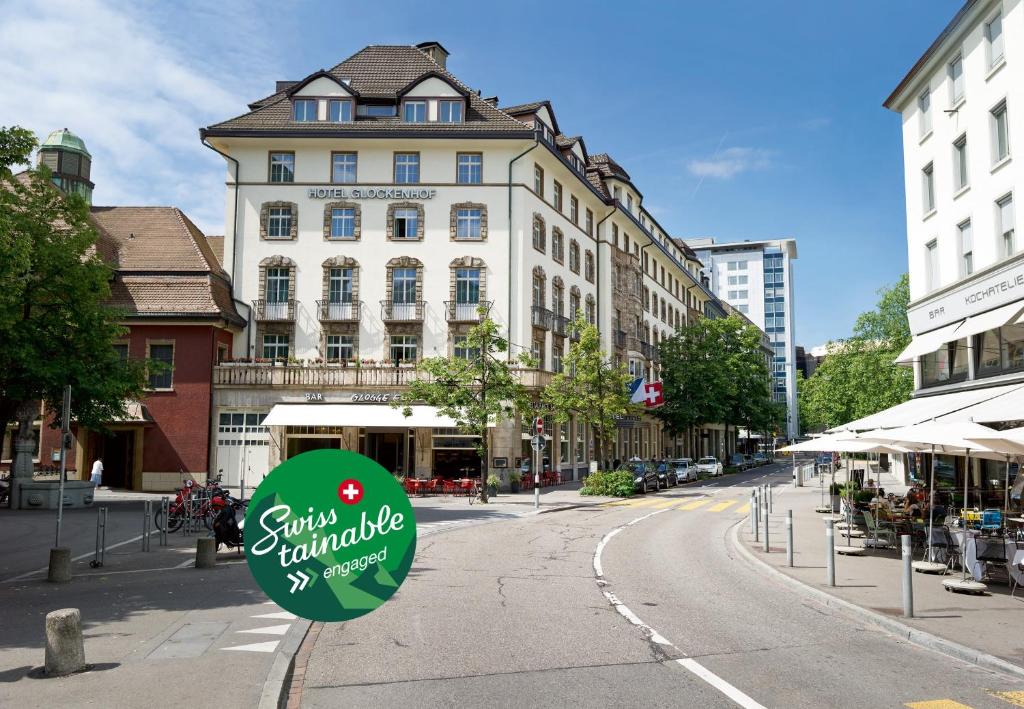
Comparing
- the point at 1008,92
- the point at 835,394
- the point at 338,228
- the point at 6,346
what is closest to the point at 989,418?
the point at 1008,92

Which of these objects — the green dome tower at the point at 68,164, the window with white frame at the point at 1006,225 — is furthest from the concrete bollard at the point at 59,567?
the green dome tower at the point at 68,164

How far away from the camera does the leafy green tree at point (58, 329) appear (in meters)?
25.0

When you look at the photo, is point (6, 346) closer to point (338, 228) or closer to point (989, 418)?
point (338, 228)

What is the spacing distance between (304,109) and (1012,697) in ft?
130

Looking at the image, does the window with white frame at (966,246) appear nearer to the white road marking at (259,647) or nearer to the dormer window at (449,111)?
the dormer window at (449,111)

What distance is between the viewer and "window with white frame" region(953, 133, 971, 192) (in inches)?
1112

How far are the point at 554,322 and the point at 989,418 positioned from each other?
29186 millimetres

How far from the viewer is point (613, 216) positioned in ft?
172

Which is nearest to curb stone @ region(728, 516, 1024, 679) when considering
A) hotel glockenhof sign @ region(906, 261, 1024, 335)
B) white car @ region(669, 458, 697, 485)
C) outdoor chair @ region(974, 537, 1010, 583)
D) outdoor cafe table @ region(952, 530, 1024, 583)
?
outdoor cafe table @ region(952, 530, 1024, 583)

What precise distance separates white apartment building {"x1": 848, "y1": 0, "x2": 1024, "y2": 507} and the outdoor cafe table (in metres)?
7.26

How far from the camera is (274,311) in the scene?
39781mm

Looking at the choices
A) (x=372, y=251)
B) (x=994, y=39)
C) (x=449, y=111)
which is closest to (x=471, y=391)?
(x=372, y=251)

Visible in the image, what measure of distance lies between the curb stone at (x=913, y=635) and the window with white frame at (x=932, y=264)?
21.2 m

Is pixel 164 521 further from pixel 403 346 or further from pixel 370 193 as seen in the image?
pixel 370 193
